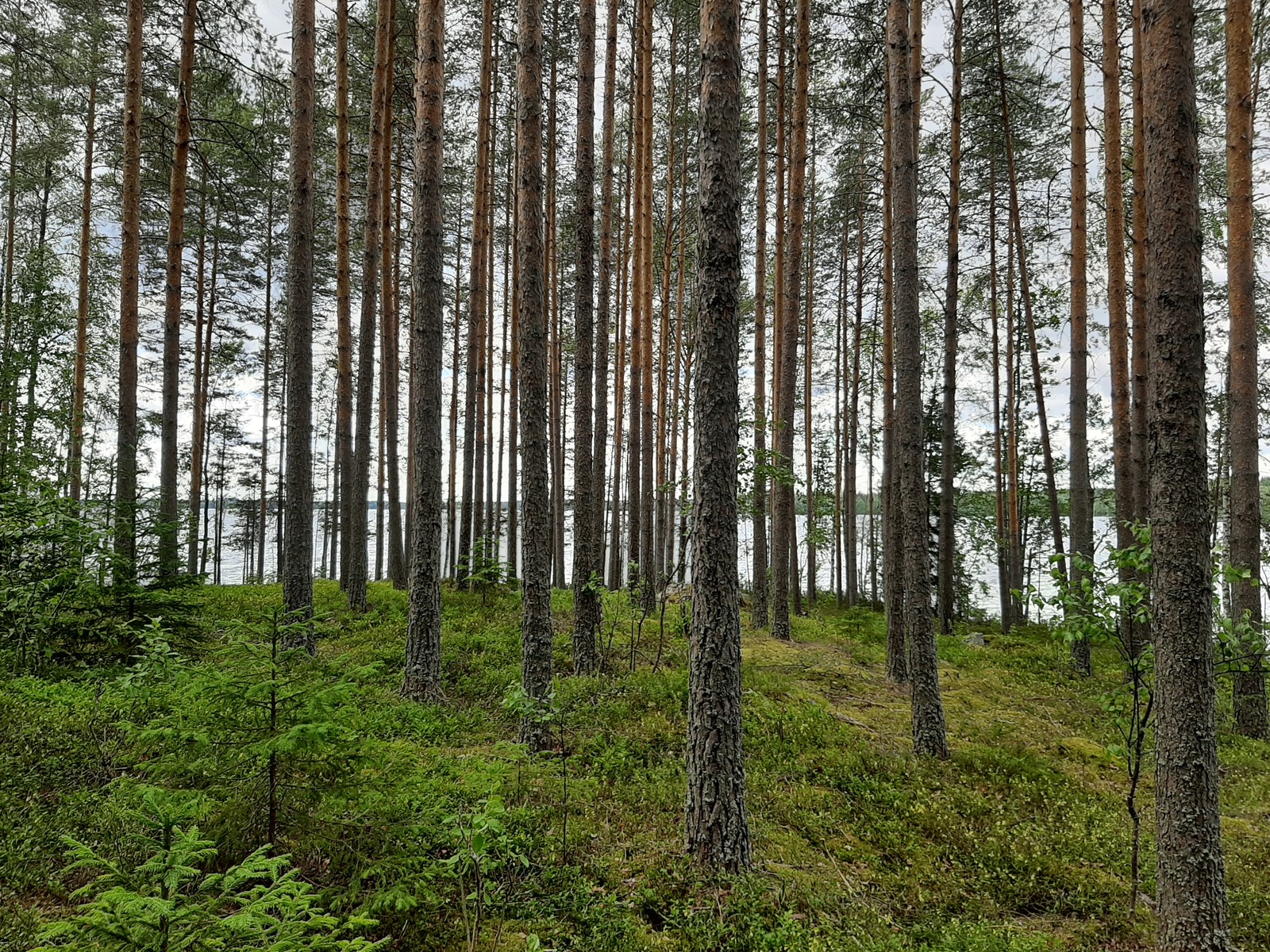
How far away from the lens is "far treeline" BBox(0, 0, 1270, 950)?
4.04 m

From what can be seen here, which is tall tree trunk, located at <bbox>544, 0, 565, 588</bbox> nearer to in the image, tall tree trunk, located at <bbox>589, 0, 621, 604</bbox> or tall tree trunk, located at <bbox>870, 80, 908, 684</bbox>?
tall tree trunk, located at <bbox>589, 0, 621, 604</bbox>

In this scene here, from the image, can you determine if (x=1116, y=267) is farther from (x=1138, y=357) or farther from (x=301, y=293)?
(x=301, y=293)

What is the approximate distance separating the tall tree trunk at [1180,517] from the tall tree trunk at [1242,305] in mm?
5909

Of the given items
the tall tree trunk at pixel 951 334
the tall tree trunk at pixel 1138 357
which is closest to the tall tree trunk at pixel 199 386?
the tall tree trunk at pixel 951 334

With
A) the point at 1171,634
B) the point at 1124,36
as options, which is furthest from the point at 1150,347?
the point at 1124,36

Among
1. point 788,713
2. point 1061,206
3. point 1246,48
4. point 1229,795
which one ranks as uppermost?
point 1061,206

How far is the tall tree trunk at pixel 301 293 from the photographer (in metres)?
7.61

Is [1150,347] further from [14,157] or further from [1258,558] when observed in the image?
[14,157]

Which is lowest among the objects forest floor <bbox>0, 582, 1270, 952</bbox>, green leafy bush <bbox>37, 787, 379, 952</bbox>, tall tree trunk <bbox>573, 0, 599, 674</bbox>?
forest floor <bbox>0, 582, 1270, 952</bbox>

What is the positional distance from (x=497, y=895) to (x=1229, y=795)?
295 inches

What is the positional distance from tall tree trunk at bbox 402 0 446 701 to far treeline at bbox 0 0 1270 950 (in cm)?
5

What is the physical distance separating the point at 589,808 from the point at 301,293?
288 inches

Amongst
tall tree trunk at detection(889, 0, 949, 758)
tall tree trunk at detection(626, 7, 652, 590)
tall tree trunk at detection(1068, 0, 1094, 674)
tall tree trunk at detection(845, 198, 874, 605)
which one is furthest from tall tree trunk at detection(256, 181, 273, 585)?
tall tree trunk at detection(1068, 0, 1094, 674)

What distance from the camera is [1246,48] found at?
7.49 m
